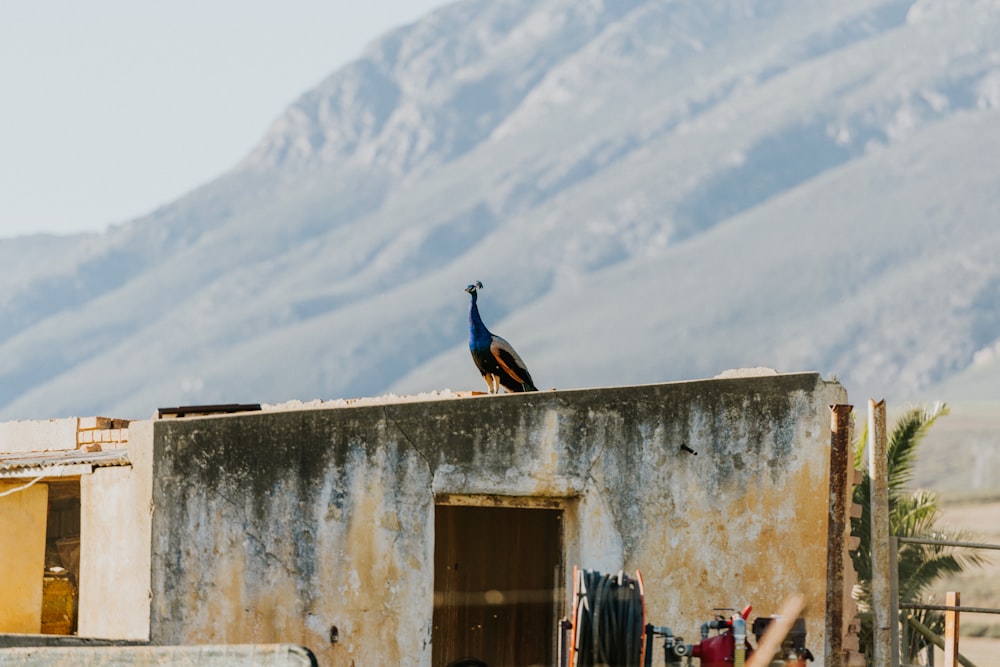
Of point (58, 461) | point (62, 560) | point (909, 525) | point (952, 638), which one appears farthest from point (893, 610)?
point (909, 525)

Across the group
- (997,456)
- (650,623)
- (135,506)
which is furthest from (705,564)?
(997,456)

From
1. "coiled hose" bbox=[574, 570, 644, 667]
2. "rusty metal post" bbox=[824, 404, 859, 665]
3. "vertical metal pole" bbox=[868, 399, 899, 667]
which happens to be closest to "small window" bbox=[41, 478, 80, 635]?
"coiled hose" bbox=[574, 570, 644, 667]

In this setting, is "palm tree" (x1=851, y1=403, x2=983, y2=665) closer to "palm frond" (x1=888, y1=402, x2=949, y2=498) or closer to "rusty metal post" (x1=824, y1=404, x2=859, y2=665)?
"palm frond" (x1=888, y1=402, x2=949, y2=498)

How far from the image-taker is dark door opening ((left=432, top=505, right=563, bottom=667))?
17.4 meters

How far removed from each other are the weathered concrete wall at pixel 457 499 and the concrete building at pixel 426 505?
0.04ft

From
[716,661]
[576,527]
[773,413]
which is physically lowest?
[716,661]

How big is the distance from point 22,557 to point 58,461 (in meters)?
1.69

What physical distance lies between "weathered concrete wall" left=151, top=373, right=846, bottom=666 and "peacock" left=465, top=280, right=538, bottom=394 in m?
1.77

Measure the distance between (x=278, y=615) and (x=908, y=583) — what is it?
15.3 m

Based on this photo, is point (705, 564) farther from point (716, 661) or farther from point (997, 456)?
point (997, 456)

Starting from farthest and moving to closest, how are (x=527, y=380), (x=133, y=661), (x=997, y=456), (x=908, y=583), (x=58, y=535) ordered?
(x=997, y=456) < (x=908, y=583) < (x=58, y=535) < (x=527, y=380) < (x=133, y=661)

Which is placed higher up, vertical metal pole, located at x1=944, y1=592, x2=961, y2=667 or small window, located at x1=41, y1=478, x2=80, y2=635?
small window, located at x1=41, y1=478, x2=80, y2=635

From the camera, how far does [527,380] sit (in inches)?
679

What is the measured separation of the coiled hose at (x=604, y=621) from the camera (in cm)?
1286
